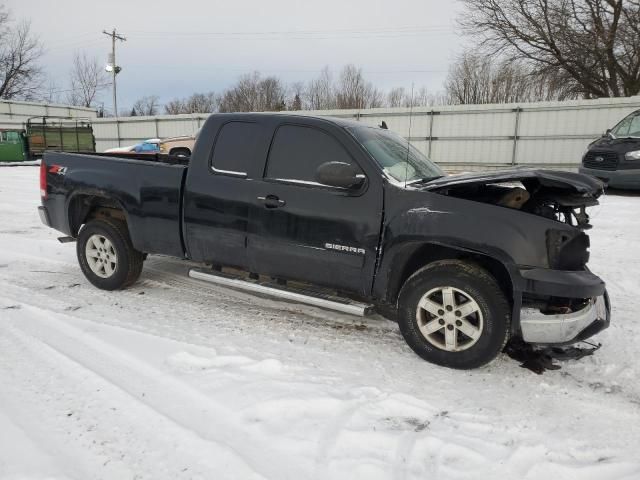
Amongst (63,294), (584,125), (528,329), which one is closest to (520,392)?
(528,329)

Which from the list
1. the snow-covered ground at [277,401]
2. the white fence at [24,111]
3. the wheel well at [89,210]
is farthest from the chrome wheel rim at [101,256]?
the white fence at [24,111]

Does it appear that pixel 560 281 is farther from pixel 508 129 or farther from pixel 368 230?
pixel 508 129

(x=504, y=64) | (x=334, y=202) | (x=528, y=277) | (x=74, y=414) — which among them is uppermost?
(x=504, y=64)

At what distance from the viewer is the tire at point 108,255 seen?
4.80 m

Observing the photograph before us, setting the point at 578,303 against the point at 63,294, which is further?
the point at 63,294

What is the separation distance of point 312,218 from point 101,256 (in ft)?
8.46

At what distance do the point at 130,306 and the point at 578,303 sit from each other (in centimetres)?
388

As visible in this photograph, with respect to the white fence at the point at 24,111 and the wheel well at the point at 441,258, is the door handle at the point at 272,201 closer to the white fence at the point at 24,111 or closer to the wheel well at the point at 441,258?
the wheel well at the point at 441,258

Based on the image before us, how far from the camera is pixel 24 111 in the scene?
3841 centimetres

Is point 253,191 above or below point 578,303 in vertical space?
above

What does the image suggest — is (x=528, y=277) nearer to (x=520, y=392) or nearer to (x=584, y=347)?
(x=520, y=392)

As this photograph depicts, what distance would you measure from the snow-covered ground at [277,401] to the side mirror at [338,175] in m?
1.31

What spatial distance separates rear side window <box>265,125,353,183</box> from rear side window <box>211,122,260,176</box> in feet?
0.75

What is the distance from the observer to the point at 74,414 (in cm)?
273
